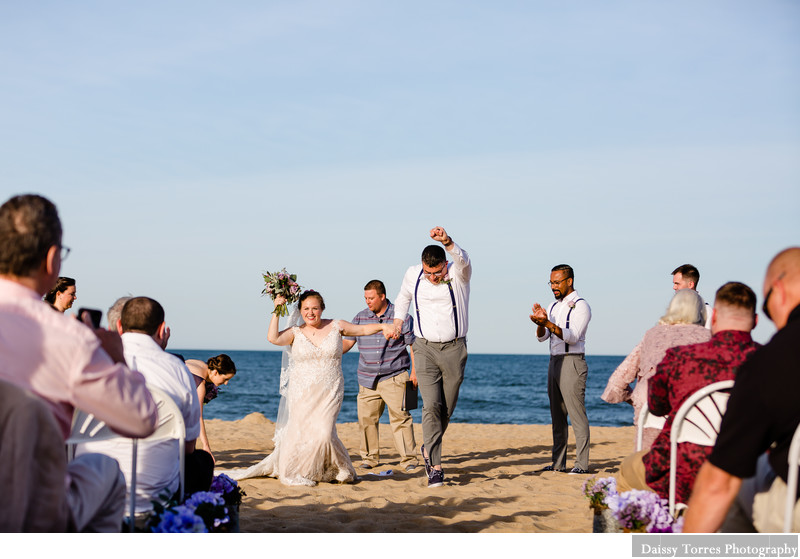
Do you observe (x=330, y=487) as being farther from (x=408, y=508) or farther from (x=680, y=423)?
(x=680, y=423)

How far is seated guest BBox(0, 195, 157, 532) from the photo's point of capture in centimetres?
235

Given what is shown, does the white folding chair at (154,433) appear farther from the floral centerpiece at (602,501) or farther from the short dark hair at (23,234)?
the floral centerpiece at (602,501)

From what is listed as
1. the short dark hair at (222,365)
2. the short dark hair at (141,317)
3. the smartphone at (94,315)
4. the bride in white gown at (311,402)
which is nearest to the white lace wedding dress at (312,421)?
the bride in white gown at (311,402)

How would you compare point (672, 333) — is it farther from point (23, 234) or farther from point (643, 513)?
point (23, 234)

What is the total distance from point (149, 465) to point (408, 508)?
3.12 metres

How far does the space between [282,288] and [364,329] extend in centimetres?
103

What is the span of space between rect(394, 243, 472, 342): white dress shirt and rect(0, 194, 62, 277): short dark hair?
17.6 feet

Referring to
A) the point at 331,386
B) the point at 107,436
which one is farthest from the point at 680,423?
the point at 331,386

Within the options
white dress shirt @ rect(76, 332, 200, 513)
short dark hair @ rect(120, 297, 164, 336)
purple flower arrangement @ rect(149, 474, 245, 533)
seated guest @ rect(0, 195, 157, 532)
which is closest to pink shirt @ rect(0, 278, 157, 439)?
seated guest @ rect(0, 195, 157, 532)

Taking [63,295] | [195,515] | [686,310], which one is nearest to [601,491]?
[686,310]

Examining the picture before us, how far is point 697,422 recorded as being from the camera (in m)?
3.36

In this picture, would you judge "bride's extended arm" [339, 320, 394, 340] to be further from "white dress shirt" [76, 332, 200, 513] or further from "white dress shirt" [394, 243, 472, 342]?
"white dress shirt" [76, 332, 200, 513]

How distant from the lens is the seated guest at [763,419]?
2.38 metres

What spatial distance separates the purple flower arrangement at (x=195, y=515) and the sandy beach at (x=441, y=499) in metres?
1.76
